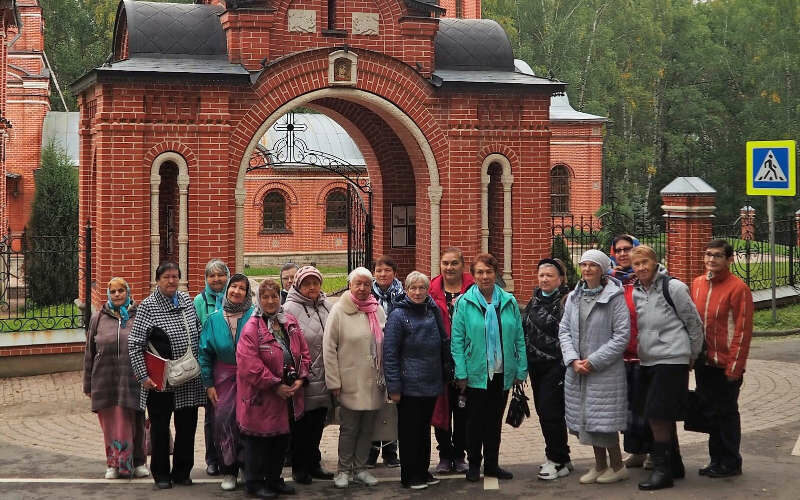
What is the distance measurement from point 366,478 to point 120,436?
1707mm

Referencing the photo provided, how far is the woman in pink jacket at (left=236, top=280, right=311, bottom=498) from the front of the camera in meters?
6.43

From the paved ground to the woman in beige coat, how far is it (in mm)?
404

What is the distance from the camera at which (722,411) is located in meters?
6.78

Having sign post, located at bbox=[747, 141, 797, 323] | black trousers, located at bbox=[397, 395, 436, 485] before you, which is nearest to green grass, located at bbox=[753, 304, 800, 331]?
sign post, located at bbox=[747, 141, 797, 323]

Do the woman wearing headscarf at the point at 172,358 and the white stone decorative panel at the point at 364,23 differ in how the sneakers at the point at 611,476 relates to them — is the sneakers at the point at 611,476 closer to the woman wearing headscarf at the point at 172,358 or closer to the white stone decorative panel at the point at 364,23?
the woman wearing headscarf at the point at 172,358

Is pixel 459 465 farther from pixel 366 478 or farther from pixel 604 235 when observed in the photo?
pixel 604 235

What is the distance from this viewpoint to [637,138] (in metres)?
40.8

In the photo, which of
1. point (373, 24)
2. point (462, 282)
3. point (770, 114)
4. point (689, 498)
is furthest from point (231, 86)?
point (770, 114)

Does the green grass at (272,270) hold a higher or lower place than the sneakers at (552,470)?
higher

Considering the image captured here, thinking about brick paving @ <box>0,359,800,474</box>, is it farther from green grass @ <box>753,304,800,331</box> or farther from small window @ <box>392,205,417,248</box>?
small window @ <box>392,205,417,248</box>

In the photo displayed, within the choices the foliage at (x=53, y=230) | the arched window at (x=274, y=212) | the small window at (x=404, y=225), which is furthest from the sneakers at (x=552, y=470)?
the arched window at (x=274, y=212)

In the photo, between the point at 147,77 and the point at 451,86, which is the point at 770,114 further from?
the point at 147,77

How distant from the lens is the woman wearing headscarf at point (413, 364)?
6676mm

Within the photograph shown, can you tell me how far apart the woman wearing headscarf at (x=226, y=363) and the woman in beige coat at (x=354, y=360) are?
0.58m
